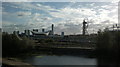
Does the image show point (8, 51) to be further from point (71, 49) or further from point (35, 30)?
point (35, 30)

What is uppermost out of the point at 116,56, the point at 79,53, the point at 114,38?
the point at 114,38

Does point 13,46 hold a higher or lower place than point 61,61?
higher

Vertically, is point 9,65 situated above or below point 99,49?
below

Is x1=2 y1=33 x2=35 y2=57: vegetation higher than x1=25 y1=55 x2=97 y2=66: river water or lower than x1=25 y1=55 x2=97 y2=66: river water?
higher

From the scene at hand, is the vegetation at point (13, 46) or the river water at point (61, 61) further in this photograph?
the vegetation at point (13, 46)

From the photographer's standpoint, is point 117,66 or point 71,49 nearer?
point 117,66

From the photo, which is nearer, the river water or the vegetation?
the river water

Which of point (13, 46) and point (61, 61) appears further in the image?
point (13, 46)

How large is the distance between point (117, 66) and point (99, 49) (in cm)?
272

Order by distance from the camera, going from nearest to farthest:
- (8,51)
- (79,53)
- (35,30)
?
1. (8,51)
2. (79,53)
3. (35,30)

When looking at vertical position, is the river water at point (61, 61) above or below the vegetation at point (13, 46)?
below

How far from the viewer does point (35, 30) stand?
129 meters

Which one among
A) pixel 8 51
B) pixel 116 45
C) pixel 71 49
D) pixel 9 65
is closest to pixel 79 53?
pixel 71 49

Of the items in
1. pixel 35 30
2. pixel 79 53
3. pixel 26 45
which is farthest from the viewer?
pixel 35 30
